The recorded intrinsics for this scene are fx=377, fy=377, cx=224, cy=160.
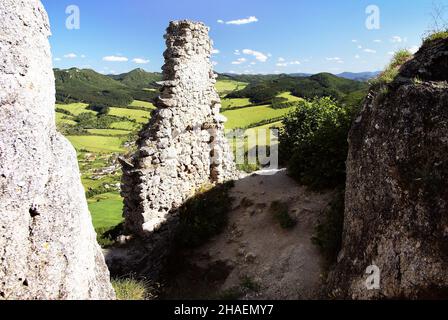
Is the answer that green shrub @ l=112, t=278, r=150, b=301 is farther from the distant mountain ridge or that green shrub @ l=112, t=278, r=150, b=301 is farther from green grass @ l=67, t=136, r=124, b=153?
green grass @ l=67, t=136, r=124, b=153

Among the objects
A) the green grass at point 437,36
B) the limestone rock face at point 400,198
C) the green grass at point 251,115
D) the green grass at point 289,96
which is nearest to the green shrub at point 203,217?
the limestone rock face at point 400,198

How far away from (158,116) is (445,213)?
828 centimetres

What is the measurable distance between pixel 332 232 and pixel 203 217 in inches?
177

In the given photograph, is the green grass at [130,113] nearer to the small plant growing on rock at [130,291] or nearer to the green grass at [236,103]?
the green grass at [236,103]

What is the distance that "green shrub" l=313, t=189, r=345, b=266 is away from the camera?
843cm

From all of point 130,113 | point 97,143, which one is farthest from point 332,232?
point 130,113

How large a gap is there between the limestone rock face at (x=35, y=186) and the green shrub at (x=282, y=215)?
19.3 feet

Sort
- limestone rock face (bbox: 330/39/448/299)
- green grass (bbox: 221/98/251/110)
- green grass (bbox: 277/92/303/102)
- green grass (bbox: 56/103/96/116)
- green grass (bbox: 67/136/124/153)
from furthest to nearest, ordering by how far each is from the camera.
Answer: green grass (bbox: 56/103/96/116) < green grass (bbox: 67/136/124/153) < green grass (bbox: 221/98/251/110) < green grass (bbox: 277/92/303/102) < limestone rock face (bbox: 330/39/448/299)

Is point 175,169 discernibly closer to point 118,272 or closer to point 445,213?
point 118,272

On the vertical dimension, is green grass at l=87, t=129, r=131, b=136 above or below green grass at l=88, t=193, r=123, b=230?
Result: above

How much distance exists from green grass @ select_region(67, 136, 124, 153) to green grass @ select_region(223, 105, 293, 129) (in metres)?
28.7

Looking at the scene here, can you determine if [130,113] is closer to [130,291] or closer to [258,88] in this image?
[258,88]

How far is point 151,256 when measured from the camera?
10680 mm

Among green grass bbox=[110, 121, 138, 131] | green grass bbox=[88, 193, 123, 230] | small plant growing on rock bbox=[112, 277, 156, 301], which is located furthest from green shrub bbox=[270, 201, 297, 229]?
green grass bbox=[110, 121, 138, 131]
